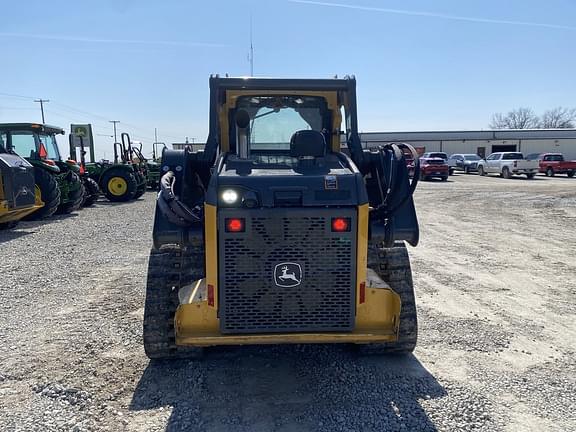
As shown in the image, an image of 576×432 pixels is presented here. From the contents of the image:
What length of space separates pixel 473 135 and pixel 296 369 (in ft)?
179

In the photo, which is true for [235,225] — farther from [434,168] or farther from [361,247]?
[434,168]

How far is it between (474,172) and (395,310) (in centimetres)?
3599

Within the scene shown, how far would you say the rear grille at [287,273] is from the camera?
341 cm

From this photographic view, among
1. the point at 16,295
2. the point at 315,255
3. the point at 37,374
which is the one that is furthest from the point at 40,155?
the point at 315,255

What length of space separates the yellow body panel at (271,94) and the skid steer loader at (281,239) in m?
0.01

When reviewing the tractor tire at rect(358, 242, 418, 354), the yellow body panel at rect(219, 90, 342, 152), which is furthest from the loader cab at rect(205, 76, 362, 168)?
the tractor tire at rect(358, 242, 418, 354)

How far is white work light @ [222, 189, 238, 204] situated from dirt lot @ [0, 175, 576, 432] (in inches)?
58.9

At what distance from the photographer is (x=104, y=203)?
18.1m

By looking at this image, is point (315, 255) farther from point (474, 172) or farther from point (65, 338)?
point (474, 172)

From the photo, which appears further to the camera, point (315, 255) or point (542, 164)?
point (542, 164)

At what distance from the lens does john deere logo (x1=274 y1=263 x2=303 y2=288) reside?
347 centimetres

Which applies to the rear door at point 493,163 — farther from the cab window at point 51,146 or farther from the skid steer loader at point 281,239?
the skid steer loader at point 281,239

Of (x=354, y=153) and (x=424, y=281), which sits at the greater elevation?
(x=354, y=153)

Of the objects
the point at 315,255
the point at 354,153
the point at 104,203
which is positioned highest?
the point at 354,153
